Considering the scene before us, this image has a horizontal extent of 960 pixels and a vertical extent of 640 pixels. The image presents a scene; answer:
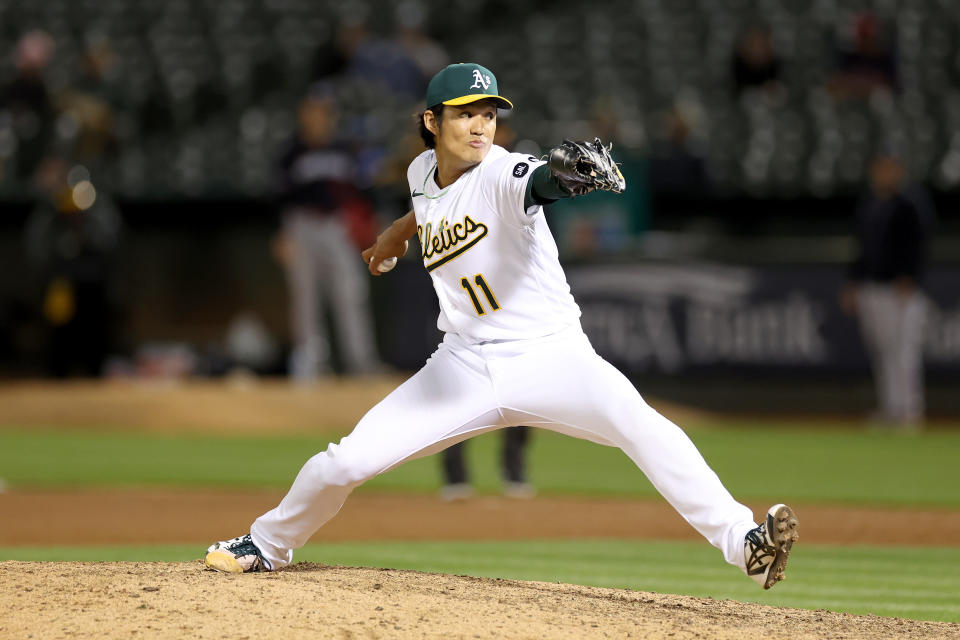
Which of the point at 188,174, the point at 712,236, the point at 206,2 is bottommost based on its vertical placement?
the point at 712,236

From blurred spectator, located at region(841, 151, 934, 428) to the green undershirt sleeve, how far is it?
963cm

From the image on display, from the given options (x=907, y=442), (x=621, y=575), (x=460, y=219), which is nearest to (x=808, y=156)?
(x=907, y=442)

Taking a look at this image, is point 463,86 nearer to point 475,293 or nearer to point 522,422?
point 475,293

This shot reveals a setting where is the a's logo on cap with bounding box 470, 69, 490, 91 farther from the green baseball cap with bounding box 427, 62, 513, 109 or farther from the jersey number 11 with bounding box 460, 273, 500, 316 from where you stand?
the jersey number 11 with bounding box 460, 273, 500, 316

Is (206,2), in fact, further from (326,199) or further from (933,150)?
(933,150)

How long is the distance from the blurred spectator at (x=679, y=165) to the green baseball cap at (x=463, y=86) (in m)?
11.0

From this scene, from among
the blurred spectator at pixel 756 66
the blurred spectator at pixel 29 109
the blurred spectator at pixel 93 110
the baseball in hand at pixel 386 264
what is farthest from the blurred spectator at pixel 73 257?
the baseball in hand at pixel 386 264

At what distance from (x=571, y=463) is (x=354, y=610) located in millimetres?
7790

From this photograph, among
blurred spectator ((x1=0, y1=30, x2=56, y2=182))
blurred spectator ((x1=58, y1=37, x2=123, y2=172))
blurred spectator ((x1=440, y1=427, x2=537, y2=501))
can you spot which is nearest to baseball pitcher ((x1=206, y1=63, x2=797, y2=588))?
blurred spectator ((x1=440, y1=427, x2=537, y2=501))

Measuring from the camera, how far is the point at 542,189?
14.7ft

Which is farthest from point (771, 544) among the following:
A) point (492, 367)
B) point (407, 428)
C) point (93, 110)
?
point (93, 110)

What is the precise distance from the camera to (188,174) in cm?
1731

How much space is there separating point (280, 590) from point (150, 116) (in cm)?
1455

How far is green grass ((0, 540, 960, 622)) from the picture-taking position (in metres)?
6.05
